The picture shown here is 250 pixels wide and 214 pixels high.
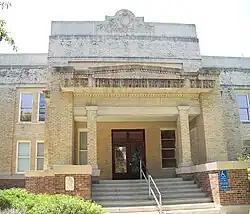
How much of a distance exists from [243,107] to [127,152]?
31.1 ft

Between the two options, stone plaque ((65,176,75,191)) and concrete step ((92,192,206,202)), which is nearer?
stone plaque ((65,176,75,191))

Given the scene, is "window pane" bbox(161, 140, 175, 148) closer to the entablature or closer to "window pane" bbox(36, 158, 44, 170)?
the entablature

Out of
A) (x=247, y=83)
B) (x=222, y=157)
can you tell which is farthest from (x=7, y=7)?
(x=247, y=83)

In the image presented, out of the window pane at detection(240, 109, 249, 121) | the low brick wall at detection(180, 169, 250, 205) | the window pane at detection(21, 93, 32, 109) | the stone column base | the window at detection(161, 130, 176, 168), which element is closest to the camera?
the low brick wall at detection(180, 169, 250, 205)

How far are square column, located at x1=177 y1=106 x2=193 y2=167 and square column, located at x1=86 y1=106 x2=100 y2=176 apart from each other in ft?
13.0

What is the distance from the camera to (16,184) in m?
20.1

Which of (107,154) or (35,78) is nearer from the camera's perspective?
(107,154)

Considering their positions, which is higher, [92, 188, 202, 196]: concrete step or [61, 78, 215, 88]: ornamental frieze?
[61, 78, 215, 88]: ornamental frieze

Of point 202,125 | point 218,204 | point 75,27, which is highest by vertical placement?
point 75,27

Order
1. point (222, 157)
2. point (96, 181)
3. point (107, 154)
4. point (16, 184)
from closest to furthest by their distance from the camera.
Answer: point (96, 181) → point (222, 157) → point (107, 154) → point (16, 184)

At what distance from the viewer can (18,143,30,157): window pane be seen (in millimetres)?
21156

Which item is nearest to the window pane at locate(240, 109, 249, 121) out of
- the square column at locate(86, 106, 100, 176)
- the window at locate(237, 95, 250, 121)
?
the window at locate(237, 95, 250, 121)

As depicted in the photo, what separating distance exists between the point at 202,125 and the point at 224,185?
4.04 meters

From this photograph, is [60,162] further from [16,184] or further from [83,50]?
[83,50]
